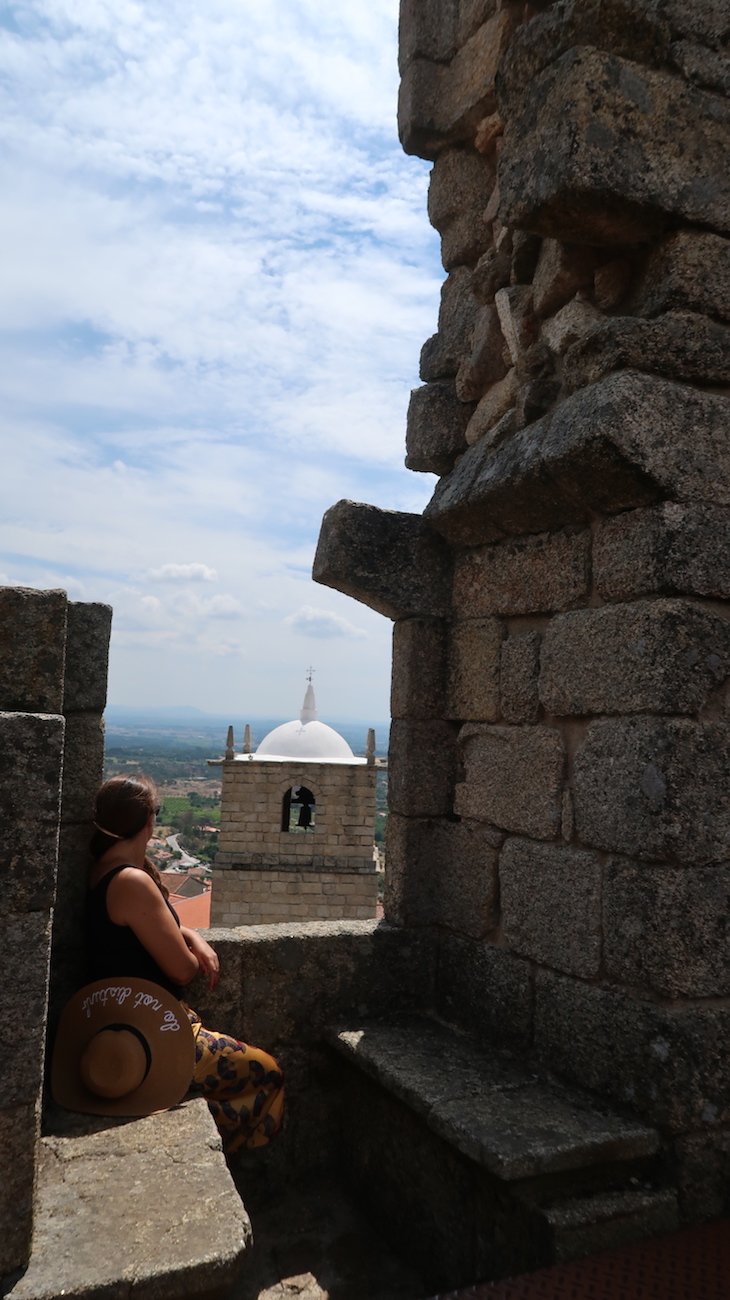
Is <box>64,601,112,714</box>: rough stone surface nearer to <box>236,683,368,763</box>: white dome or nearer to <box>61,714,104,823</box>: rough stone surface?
<box>61,714,104,823</box>: rough stone surface

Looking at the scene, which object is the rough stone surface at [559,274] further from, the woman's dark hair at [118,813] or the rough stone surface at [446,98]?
the woman's dark hair at [118,813]

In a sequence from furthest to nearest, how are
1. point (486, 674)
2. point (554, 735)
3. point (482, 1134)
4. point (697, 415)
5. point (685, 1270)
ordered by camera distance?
point (486, 674) → point (554, 735) → point (697, 415) → point (482, 1134) → point (685, 1270)

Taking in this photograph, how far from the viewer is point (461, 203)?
3.82 metres

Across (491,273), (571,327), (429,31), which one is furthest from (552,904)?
(429,31)

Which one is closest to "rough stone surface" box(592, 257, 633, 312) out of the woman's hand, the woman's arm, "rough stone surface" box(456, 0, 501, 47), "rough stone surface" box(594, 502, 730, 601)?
"rough stone surface" box(594, 502, 730, 601)

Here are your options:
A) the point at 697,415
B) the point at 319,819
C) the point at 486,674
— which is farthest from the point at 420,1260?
the point at 319,819

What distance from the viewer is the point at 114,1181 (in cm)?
221

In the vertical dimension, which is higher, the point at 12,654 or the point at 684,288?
the point at 684,288

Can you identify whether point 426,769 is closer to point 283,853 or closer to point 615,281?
point 615,281

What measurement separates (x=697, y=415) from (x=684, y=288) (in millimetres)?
387

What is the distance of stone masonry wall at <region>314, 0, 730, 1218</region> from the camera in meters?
2.60

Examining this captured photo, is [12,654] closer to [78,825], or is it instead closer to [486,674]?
[78,825]

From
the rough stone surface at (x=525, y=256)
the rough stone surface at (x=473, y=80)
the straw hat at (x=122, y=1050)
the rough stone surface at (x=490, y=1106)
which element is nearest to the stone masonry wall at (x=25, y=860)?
the straw hat at (x=122, y=1050)

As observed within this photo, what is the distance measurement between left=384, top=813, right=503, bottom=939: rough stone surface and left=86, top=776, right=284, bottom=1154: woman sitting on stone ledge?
2.86 feet
